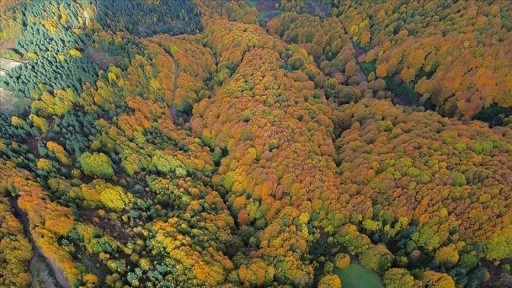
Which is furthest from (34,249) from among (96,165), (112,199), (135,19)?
(135,19)

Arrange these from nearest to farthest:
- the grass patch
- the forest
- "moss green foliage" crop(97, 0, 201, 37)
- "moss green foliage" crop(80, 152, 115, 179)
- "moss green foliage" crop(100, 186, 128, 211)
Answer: the forest < the grass patch < "moss green foliage" crop(100, 186, 128, 211) < "moss green foliage" crop(80, 152, 115, 179) < "moss green foliage" crop(97, 0, 201, 37)

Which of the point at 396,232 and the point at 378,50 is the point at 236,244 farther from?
the point at 378,50

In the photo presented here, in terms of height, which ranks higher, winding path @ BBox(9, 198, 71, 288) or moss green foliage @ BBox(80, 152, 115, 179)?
moss green foliage @ BBox(80, 152, 115, 179)

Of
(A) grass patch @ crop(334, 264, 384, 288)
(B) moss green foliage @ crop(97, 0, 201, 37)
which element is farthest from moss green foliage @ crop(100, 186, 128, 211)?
(B) moss green foliage @ crop(97, 0, 201, 37)

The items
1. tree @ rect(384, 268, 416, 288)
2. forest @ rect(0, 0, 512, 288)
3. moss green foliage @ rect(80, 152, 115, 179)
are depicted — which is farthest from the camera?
moss green foliage @ rect(80, 152, 115, 179)

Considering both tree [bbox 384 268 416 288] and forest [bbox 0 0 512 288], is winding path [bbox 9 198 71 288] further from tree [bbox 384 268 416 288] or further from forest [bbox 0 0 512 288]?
tree [bbox 384 268 416 288]

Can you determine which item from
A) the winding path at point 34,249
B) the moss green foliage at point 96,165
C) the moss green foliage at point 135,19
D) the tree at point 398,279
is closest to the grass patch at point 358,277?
the tree at point 398,279

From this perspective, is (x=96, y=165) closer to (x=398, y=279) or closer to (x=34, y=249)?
(x=34, y=249)
